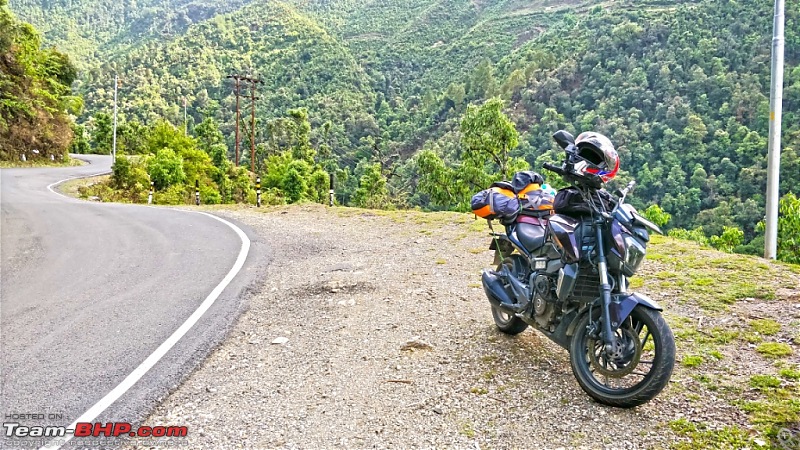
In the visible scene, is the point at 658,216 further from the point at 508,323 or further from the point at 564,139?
the point at 564,139

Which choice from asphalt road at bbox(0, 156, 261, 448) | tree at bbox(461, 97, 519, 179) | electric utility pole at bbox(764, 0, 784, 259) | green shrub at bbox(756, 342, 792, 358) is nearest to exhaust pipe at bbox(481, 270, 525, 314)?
green shrub at bbox(756, 342, 792, 358)

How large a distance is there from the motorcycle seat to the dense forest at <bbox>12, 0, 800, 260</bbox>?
779cm

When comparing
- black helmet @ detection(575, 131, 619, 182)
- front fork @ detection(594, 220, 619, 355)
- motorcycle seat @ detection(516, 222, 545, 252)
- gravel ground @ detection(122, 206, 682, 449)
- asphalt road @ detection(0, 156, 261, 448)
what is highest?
black helmet @ detection(575, 131, 619, 182)

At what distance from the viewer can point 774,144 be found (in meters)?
7.23

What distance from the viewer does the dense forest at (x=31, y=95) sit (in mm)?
33719

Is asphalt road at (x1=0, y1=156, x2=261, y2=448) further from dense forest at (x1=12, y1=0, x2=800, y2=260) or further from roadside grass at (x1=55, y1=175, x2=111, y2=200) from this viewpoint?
roadside grass at (x1=55, y1=175, x2=111, y2=200)

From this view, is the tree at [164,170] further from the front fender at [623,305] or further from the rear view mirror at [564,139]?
A: the front fender at [623,305]

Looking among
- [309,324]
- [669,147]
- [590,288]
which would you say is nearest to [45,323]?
[309,324]

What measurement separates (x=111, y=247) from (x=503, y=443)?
8.30m

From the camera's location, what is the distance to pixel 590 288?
3.49 metres

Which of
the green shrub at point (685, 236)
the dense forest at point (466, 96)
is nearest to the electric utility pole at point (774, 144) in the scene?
the green shrub at point (685, 236)

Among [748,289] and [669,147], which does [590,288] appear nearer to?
[748,289]

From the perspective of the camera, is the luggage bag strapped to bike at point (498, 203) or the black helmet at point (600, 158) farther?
the luggage bag strapped to bike at point (498, 203)

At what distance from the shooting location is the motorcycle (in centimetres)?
314
